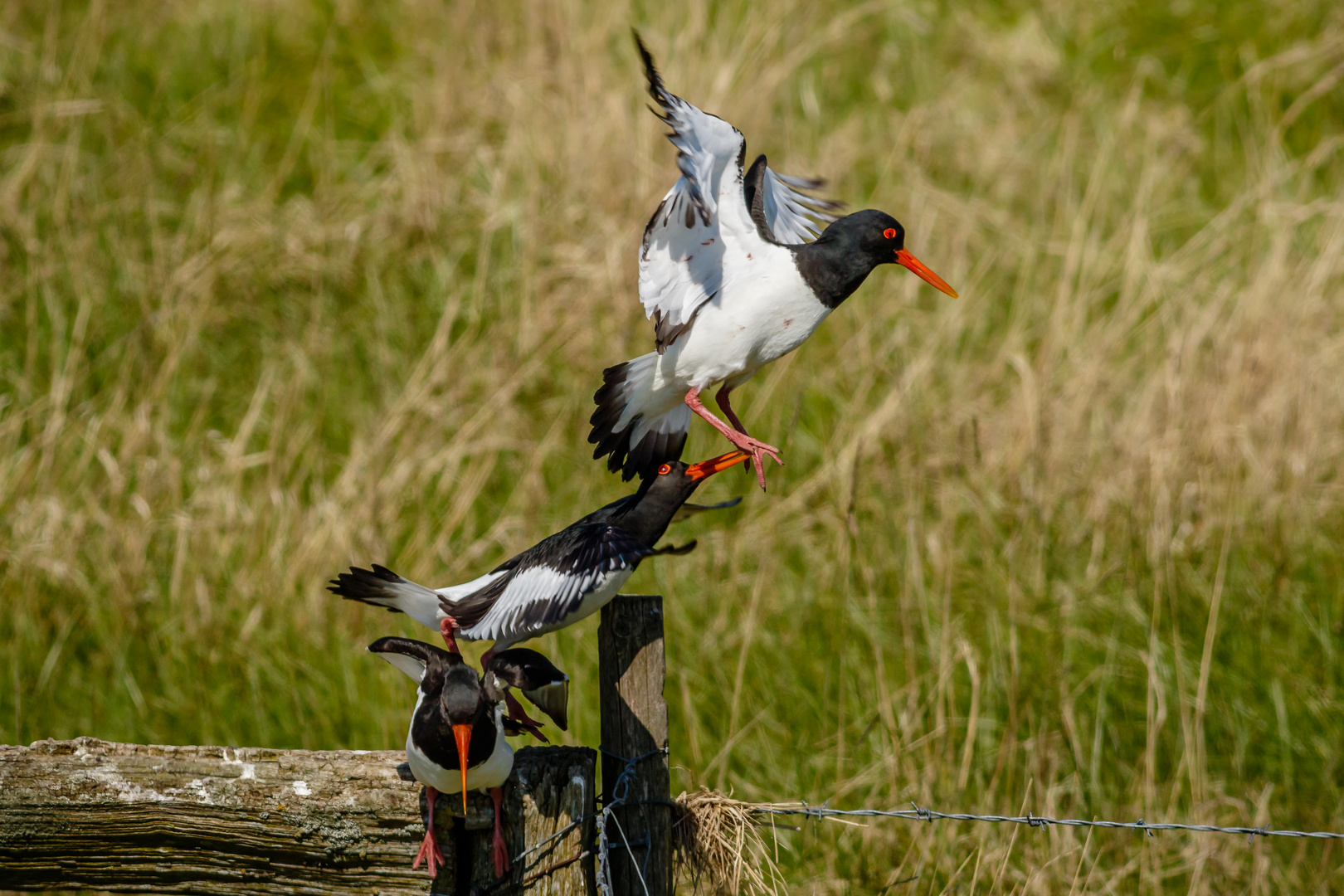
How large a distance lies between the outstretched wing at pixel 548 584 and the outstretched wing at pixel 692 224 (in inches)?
26.2

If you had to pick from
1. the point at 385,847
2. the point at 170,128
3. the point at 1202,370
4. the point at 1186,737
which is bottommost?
the point at 1186,737

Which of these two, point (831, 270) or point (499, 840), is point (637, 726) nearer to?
point (499, 840)

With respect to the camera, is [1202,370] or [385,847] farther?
[1202,370]

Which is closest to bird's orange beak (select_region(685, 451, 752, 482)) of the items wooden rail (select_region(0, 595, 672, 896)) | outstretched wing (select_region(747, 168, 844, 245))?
wooden rail (select_region(0, 595, 672, 896))

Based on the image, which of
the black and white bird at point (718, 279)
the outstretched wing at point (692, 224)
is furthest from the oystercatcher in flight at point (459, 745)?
the outstretched wing at point (692, 224)

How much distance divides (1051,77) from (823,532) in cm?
487

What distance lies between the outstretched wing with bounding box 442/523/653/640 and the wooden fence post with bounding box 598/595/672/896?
117 mm

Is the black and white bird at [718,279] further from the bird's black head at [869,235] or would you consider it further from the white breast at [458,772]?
the white breast at [458,772]

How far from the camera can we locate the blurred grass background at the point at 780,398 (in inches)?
181

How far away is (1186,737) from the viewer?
4121 mm

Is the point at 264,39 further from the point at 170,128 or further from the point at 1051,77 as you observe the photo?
the point at 1051,77

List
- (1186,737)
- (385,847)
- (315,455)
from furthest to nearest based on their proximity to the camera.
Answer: (315,455)
(1186,737)
(385,847)

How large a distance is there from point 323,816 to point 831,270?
1.84 metres

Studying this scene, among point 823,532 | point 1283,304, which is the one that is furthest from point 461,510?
point 1283,304
